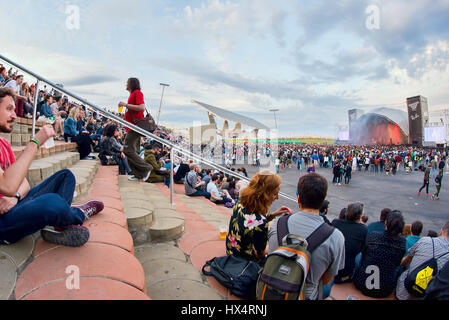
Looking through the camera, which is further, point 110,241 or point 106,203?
point 106,203

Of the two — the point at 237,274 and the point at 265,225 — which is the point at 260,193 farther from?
→ the point at 237,274

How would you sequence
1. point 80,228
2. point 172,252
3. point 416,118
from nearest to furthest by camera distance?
point 80,228 → point 172,252 → point 416,118

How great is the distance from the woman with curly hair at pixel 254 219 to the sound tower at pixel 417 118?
49189 mm

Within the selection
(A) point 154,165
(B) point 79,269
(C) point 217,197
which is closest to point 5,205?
(B) point 79,269

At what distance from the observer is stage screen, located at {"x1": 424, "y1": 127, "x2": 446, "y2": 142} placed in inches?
1662

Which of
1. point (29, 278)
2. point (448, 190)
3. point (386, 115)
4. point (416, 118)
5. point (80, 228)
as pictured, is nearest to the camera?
point (29, 278)

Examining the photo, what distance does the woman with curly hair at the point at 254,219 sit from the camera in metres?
2.24

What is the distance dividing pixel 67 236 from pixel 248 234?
141 centimetres

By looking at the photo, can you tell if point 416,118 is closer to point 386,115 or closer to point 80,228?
point 386,115

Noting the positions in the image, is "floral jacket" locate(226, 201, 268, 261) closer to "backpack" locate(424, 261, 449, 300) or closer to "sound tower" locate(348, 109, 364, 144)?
"backpack" locate(424, 261, 449, 300)

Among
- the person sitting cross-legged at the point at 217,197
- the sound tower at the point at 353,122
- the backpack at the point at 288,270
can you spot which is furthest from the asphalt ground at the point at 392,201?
the sound tower at the point at 353,122
